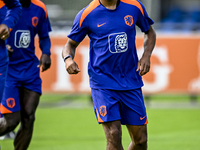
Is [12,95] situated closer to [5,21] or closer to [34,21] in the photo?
[34,21]

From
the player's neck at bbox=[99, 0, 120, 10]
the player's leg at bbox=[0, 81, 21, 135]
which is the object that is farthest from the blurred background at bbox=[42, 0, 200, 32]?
the player's neck at bbox=[99, 0, 120, 10]

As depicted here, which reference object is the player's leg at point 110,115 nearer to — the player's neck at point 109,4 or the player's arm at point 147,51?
the player's arm at point 147,51

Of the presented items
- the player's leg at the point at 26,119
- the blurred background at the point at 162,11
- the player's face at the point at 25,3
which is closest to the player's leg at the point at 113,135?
the player's leg at the point at 26,119

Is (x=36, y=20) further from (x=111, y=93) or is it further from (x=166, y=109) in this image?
(x=166, y=109)

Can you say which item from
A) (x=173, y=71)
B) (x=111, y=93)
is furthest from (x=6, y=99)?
(x=173, y=71)

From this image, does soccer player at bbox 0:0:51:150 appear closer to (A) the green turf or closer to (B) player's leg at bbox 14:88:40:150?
(B) player's leg at bbox 14:88:40:150

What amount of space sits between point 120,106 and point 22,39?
6.16 feet

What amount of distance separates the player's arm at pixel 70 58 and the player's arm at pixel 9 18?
67cm

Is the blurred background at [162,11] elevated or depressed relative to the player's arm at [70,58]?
depressed

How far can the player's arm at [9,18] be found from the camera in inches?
170

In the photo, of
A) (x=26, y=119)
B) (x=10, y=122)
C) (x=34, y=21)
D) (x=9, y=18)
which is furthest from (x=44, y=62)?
(x=9, y=18)

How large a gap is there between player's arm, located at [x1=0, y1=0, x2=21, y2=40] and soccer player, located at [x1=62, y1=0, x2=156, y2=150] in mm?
686

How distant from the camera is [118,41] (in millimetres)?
4281

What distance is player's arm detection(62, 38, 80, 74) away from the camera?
A: 4.14m
